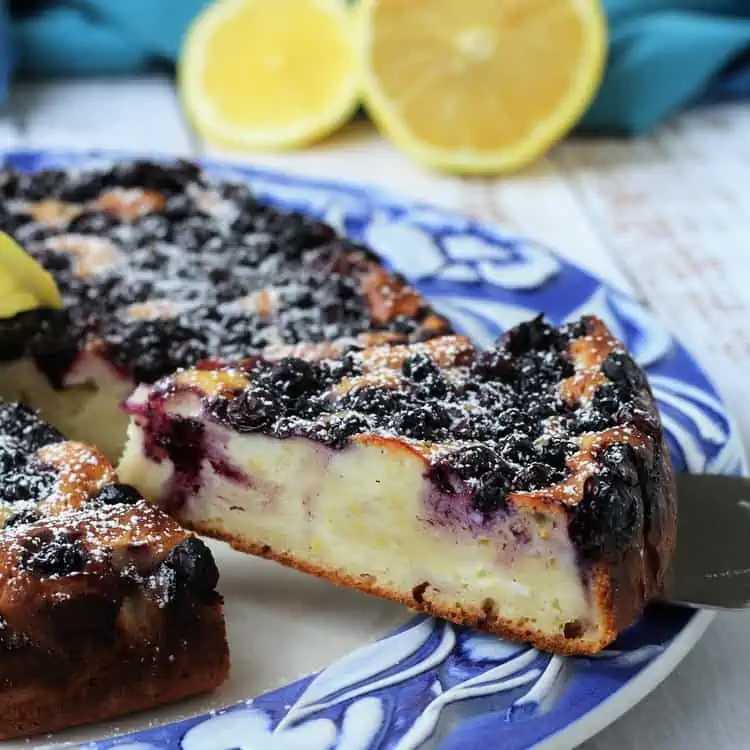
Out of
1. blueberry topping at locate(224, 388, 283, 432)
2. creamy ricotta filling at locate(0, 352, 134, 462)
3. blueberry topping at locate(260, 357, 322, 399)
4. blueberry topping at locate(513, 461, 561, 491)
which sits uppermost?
blueberry topping at locate(513, 461, 561, 491)

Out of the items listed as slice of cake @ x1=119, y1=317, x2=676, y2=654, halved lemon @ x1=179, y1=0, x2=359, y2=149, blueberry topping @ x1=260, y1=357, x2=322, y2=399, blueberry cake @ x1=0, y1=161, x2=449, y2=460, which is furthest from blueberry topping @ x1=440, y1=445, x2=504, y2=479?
halved lemon @ x1=179, y1=0, x2=359, y2=149

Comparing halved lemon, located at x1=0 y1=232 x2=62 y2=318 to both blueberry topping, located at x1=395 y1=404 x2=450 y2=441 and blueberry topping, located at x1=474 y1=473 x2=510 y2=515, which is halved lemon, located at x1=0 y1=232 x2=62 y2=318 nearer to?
blueberry topping, located at x1=395 y1=404 x2=450 y2=441

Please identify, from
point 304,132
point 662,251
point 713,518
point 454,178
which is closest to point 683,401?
point 713,518

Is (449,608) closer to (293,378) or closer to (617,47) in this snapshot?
(293,378)

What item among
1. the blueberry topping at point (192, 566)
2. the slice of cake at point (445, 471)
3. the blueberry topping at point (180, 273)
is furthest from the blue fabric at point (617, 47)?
the blueberry topping at point (192, 566)

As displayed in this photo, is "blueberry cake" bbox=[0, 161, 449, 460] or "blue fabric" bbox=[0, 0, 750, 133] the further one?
"blue fabric" bbox=[0, 0, 750, 133]

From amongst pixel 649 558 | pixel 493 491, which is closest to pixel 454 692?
pixel 493 491

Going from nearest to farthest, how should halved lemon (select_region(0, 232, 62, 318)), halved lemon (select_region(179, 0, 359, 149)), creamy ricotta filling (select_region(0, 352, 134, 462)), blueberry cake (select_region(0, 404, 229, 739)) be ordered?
blueberry cake (select_region(0, 404, 229, 739)), halved lemon (select_region(0, 232, 62, 318)), creamy ricotta filling (select_region(0, 352, 134, 462)), halved lemon (select_region(179, 0, 359, 149))

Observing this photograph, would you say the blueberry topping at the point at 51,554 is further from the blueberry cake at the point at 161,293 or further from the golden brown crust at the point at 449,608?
the blueberry cake at the point at 161,293
